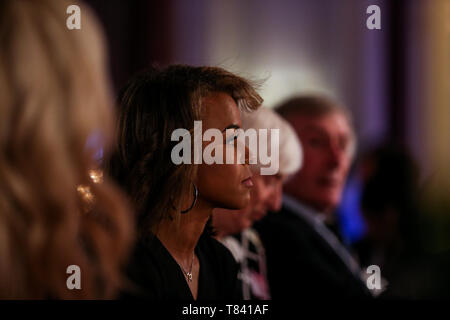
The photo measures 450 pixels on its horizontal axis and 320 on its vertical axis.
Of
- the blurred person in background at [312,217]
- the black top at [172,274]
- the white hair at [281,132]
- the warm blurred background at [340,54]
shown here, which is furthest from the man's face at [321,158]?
the black top at [172,274]

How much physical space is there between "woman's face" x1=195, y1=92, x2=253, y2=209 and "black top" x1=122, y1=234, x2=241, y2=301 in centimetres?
15

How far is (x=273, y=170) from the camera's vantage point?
4.90 ft

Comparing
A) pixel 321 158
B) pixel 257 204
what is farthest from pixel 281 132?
pixel 321 158

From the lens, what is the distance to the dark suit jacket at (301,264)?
1662 millimetres

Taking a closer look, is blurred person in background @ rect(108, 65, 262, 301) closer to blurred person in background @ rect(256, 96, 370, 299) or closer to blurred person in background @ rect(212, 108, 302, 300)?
blurred person in background @ rect(212, 108, 302, 300)

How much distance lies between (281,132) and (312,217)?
0.50 metres

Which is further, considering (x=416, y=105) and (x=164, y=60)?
(x=416, y=105)

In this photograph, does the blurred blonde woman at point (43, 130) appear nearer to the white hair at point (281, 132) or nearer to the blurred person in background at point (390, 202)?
the white hair at point (281, 132)

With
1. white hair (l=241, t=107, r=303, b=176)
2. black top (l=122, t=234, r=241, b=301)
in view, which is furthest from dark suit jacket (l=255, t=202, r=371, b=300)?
black top (l=122, t=234, r=241, b=301)

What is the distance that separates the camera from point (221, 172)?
3.84ft

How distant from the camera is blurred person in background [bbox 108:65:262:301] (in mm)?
1136
